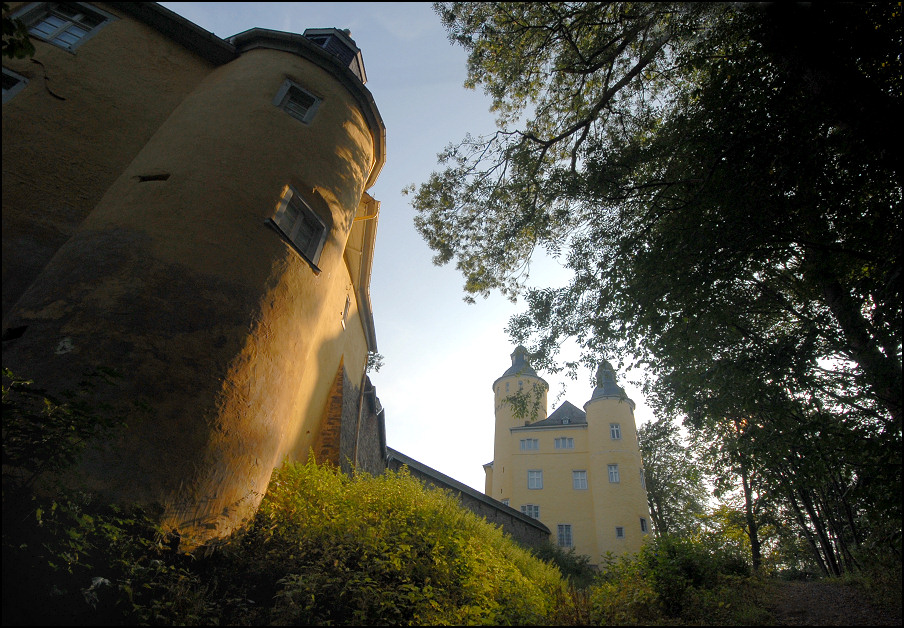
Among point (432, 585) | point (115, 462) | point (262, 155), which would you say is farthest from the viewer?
point (262, 155)

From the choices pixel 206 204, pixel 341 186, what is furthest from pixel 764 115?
pixel 206 204

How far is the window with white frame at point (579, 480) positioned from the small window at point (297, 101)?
29.2 metres

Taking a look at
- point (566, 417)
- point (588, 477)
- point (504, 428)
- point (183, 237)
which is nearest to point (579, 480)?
point (588, 477)

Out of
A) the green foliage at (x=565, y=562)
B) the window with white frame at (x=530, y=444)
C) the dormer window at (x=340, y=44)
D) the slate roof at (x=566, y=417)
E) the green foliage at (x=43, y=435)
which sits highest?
the slate roof at (x=566, y=417)

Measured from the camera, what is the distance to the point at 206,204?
21.2 ft

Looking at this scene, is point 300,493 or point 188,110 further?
Answer: point 188,110

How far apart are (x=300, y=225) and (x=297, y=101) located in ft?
11.1

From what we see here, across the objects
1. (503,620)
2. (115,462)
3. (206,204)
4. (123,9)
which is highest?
(123,9)

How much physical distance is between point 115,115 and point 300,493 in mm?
7452

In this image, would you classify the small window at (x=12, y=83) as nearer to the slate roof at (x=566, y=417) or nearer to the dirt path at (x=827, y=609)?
the dirt path at (x=827, y=609)

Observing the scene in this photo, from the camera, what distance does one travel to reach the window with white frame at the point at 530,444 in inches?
1303

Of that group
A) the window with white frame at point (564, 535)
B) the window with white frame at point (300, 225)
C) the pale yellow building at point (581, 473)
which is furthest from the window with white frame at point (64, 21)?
the window with white frame at point (564, 535)

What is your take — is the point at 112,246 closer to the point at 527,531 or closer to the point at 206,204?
the point at 206,204

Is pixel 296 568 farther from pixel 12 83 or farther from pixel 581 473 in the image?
pixel 581 473
